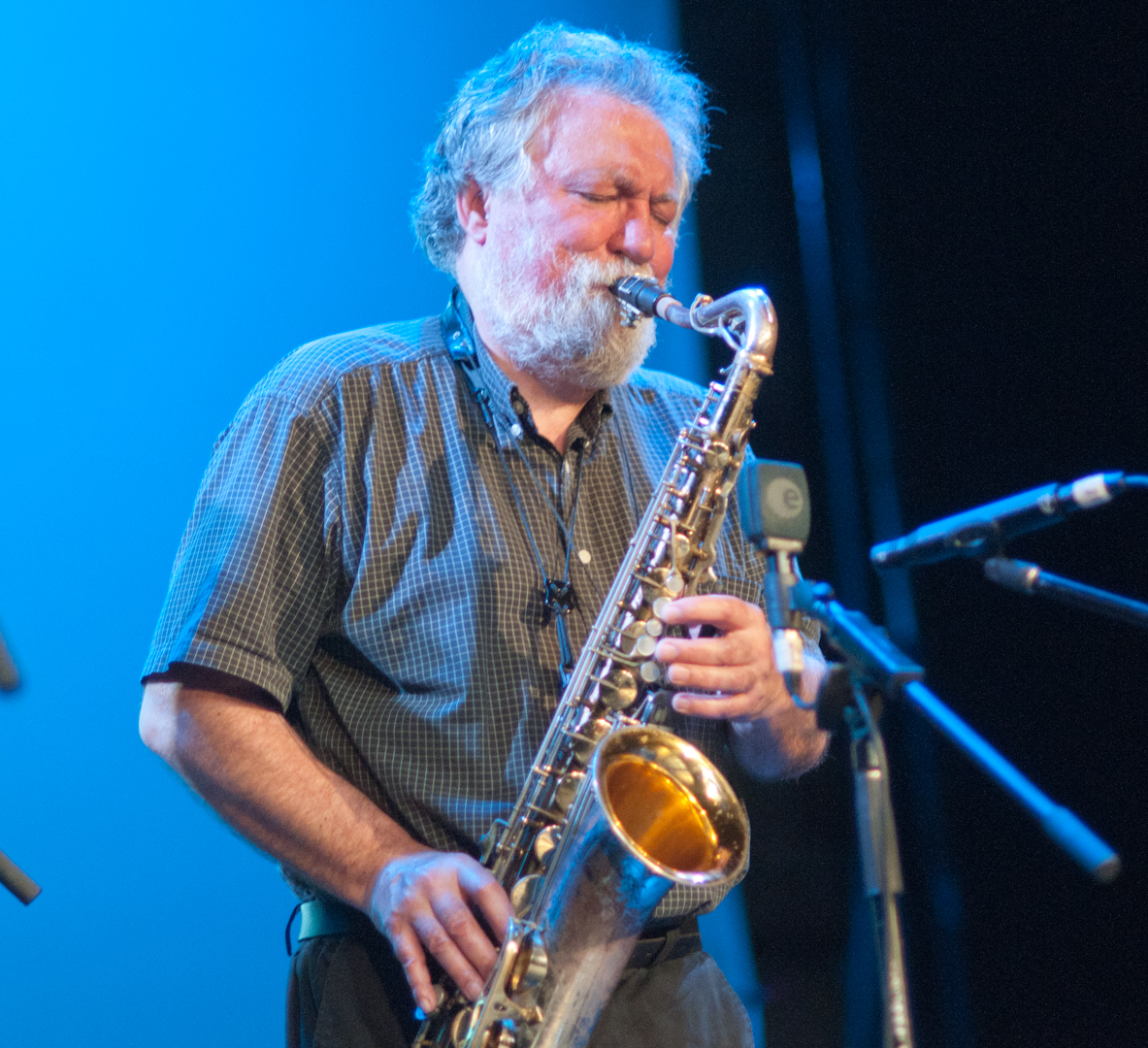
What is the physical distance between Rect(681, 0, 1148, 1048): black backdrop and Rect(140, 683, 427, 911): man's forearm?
126 cm

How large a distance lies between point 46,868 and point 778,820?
5.35ft

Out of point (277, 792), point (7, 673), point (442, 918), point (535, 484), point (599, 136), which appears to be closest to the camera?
point (7, 673)

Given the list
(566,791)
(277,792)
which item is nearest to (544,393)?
(566,791)

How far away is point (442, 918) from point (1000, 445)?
1884 millimetres

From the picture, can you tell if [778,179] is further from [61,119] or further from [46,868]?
[46,868]

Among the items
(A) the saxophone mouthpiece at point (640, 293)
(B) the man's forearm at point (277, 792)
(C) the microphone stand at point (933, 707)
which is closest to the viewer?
(C) the microphone stand at point (933, 707)

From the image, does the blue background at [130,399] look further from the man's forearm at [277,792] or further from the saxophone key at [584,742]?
the saxophone key at [584,742]

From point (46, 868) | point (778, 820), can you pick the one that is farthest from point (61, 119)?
point (778, 820)

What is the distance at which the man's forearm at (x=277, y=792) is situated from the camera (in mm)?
1601

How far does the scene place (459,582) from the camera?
1818mm

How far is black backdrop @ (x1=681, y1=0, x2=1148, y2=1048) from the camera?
259 cm

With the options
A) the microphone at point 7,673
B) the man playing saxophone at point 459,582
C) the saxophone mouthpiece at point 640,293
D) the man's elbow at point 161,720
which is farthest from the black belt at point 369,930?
the saxophone mouthpiece at point 640,293

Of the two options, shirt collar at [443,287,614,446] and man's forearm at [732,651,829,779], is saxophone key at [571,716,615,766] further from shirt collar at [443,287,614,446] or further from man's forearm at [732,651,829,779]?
shirt collar at [443,287,614,446]

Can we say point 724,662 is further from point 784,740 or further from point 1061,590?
point 1061,590
